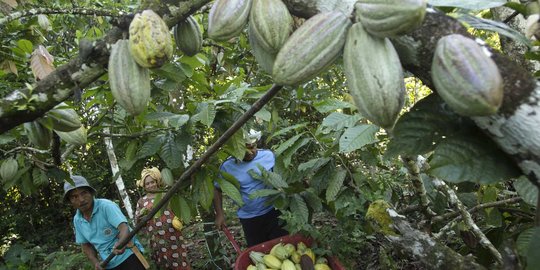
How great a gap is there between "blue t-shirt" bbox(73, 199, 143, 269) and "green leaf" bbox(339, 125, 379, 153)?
2.70 meters

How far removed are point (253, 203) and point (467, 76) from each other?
3340 millimetres

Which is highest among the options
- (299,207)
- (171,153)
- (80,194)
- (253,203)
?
(171,153)

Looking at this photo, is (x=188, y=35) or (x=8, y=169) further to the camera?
(x=8, y=169)

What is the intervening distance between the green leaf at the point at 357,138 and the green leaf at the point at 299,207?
98cm

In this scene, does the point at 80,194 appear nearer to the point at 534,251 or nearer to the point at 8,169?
the point at 8,169

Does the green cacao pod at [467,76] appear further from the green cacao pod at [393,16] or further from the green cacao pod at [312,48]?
the green cacao pod at [312,48]

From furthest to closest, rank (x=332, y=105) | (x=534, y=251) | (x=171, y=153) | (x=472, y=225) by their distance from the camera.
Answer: (x=171, y=153) → (x=332, y=105) → (x=472, y=225) → (x=534, y=251)

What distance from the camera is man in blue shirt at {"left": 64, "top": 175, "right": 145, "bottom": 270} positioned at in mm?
3689

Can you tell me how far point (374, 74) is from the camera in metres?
0.69

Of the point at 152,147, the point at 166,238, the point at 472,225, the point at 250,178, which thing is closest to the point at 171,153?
the point at 152,147

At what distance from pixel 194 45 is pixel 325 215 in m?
4.27

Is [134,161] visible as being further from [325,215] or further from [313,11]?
[325,215]

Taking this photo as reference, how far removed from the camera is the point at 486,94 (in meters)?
0.60

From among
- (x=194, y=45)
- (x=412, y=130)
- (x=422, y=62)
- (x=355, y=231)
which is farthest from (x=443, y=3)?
(x=355, y=231)
